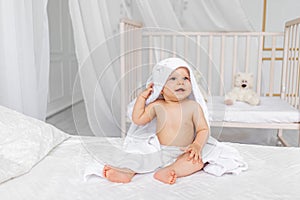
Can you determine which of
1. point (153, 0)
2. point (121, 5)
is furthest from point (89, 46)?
point (153, 0)

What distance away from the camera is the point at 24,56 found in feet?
5.38

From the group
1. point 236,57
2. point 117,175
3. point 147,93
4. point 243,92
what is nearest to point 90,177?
point 117,175

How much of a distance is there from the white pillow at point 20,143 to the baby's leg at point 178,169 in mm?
368

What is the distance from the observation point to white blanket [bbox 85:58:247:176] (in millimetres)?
960

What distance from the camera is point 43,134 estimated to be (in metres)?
1.13

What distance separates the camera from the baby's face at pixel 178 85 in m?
1.00

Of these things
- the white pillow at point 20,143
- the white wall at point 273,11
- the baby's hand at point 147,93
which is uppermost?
the white wall at point 273,11

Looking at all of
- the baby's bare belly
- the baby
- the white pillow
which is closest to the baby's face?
the baby

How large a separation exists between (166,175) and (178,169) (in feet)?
0.16

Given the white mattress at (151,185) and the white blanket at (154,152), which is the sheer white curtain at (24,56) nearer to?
the white mattress at (151,185)

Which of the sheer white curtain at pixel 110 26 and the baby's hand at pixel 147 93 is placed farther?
the sheer white curtain at pixel 110 26

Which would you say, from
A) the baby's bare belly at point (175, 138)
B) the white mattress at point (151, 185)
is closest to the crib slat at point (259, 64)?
the white mattress at point (151, 185)

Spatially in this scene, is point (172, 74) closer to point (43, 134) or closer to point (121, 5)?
point (43, 134)

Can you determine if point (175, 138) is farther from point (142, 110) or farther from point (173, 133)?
point (142, 110)
